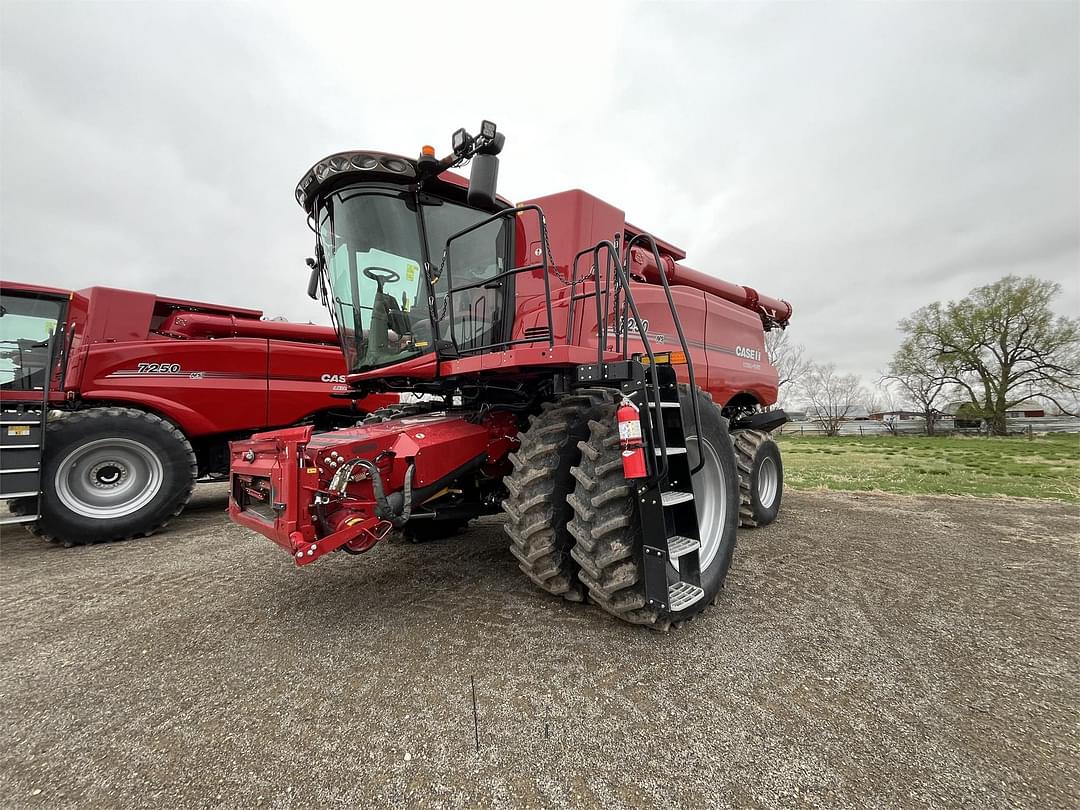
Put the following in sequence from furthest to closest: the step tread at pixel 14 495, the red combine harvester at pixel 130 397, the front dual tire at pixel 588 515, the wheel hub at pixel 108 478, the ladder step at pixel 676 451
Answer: the wheel hub at pixel 108 478 → the red combine harvester at pixel 130 397 → the step tread at pixel 14 495 → the ladder step at pixel 676 451 → the front dual tire at pixel 588 515

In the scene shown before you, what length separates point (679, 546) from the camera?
2574 millimetres

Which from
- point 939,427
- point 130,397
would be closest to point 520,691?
point 130,397

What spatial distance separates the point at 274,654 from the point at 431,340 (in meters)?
2.09

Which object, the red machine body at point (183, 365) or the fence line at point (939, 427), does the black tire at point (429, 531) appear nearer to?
the red machine body at point (183, 365)

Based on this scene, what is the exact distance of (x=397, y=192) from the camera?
11.2ft

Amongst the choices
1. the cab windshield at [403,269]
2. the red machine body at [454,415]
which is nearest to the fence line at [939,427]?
the red machine body at [454,415]

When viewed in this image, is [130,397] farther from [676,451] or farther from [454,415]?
[676,451]

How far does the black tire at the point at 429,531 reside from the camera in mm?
4498

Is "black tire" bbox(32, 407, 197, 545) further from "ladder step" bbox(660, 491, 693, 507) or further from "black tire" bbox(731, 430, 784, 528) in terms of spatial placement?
"black tire" bbox(731, 430, 784, 528)

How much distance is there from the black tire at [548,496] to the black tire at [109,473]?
15.1ft

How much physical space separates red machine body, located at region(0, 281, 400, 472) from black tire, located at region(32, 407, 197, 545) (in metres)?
0.43

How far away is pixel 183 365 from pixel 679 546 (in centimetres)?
619

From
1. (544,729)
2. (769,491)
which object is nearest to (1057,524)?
(769,491)

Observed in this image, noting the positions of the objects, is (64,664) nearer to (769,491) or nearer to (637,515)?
(637,515)
